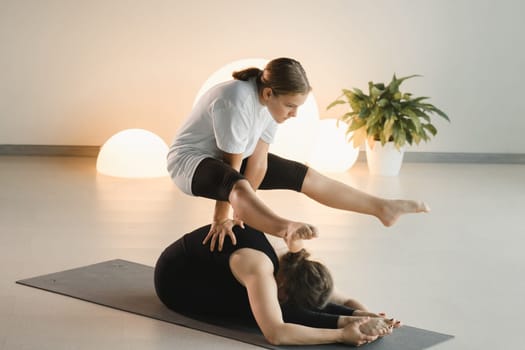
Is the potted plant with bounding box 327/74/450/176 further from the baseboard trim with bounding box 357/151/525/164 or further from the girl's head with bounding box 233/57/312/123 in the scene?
the girl's head with bounding box 233/57/312/123

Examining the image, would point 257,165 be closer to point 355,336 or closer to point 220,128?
point 220,128

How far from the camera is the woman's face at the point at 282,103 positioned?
321 centimetres

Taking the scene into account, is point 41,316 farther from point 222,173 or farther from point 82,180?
point 82,180

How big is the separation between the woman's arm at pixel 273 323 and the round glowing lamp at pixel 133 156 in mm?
3062

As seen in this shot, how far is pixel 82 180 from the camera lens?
18.6ft

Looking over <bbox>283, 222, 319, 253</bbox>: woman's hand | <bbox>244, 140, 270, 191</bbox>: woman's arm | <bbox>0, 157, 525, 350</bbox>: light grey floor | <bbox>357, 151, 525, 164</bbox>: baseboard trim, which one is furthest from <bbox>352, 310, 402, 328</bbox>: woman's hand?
<bbox>357, 151, 525, 164</bbox>: baseboard trim

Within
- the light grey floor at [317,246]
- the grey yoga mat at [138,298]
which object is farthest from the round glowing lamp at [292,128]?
the grey yoga mat at [138,298]

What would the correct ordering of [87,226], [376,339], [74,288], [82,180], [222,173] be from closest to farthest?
[376,339], [222,173], [74,288], [87,226], [82,180]

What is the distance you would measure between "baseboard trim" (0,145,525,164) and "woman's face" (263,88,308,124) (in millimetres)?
3535

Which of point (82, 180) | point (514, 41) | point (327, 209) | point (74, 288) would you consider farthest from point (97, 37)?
point (74, 288)

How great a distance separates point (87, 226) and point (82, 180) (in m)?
1.32

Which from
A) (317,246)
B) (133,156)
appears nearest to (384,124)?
(133,156)

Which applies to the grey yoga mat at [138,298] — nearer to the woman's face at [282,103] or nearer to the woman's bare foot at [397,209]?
the woman's bare foot at [397,209]

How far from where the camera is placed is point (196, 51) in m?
6.54
